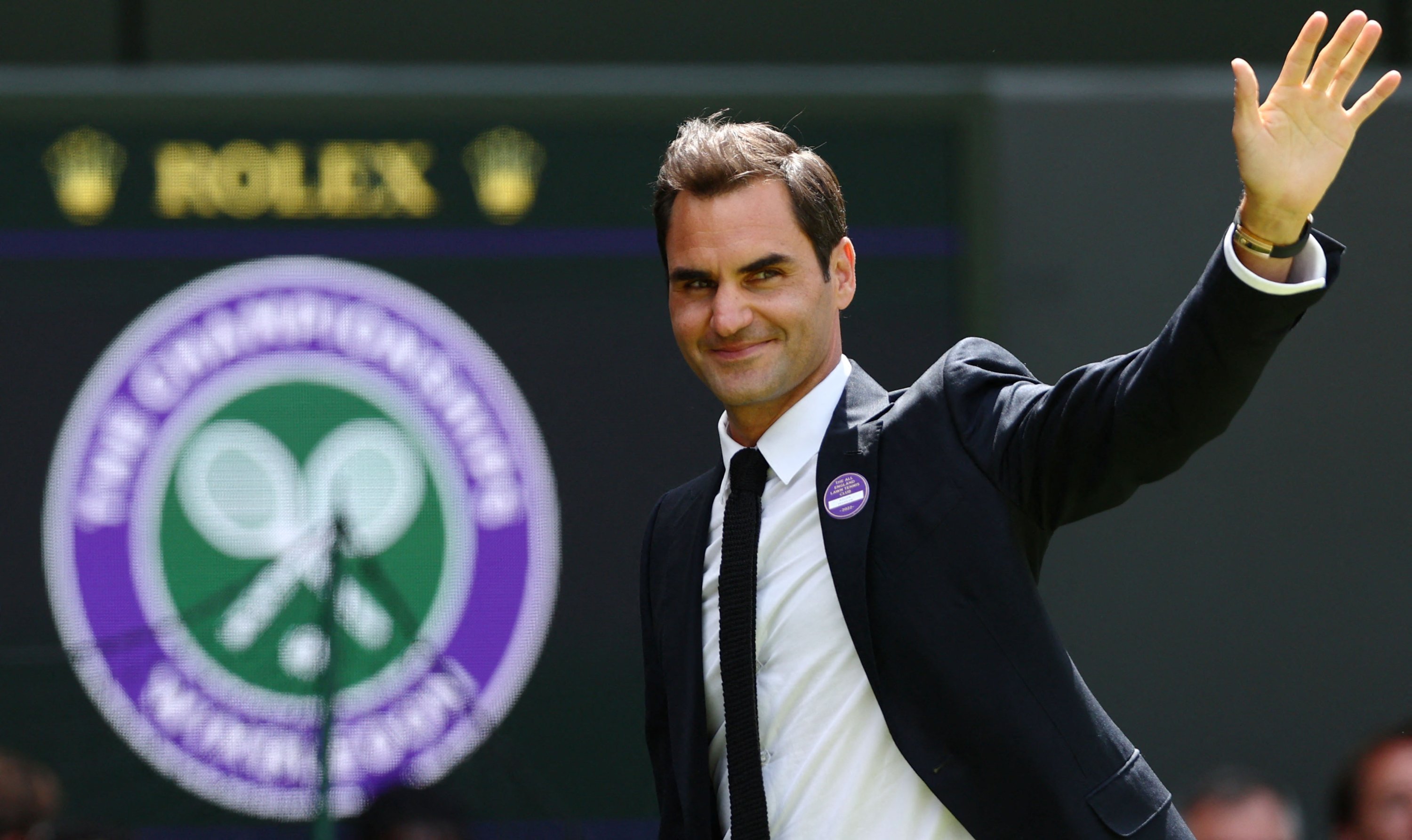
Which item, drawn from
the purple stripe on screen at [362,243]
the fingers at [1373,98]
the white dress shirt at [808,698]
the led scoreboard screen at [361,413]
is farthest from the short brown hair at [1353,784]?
the fingers at [1373,98]

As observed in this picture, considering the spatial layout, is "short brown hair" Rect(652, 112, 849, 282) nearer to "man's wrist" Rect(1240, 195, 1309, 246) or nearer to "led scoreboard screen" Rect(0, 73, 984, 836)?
"man's wrist" Rect(1240, 195, 1309, 246)

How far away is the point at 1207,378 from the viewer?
1.67 metres

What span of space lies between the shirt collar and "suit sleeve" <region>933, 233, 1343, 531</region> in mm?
209

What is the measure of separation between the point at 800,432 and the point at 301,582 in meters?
2.29

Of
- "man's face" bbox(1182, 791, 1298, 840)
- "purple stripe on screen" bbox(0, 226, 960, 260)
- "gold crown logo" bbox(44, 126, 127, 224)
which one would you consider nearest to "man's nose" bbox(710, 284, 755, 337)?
"purple stripe on screen" bbox(0, 226, 960, 260)

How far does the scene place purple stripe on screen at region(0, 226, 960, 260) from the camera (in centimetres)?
422

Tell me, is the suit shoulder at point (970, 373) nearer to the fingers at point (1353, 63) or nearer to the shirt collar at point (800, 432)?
the shirt collar at point (800, 432)

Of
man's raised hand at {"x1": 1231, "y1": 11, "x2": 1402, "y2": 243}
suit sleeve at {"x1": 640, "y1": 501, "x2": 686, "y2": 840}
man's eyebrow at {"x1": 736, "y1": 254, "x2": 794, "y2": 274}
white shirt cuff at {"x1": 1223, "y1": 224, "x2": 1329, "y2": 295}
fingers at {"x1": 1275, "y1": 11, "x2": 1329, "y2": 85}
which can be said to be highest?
fingers at {"x1": 1275, "y1": 11, "x2": 1329, "y2": 85}

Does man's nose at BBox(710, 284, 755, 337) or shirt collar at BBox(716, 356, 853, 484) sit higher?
man's nose at BBox(710, 284, 755, 337)

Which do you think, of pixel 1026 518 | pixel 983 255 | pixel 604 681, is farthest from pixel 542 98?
pixel 1026 518

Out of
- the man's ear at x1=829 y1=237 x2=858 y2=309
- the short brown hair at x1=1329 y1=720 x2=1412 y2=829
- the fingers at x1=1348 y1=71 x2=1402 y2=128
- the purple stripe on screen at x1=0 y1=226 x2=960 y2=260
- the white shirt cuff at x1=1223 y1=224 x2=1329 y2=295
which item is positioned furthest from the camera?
the purple stripe on screen at x1=0 y1=226 x2=960 y2=260

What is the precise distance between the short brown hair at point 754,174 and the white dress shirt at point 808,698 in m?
0.20

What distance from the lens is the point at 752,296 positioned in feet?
6.98

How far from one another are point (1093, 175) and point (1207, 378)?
2.83 meters
